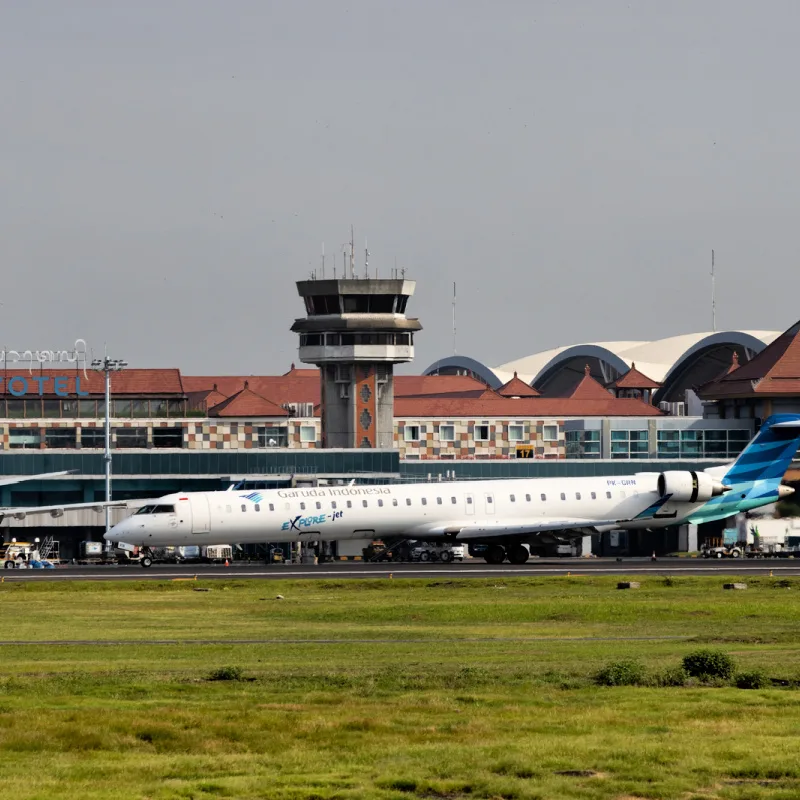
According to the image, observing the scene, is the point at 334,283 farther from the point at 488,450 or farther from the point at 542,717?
the point at 542,717

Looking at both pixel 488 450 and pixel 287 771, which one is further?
pixel 488 450

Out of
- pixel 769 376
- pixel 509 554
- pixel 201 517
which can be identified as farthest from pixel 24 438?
pixel 509 554

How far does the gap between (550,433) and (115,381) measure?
42.3m

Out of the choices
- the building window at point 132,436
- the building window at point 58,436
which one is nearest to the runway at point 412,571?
the building window at point 132,436

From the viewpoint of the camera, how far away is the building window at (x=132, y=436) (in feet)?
432

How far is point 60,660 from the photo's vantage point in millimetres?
33031

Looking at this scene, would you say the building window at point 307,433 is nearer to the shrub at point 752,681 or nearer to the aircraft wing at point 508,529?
the aircraft wing at point 508,529

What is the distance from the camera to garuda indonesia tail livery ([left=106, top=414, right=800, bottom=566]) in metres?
71.3

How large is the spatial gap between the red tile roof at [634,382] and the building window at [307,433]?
4847 cm

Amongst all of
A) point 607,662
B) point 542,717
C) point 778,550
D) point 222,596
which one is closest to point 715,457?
point 778,550

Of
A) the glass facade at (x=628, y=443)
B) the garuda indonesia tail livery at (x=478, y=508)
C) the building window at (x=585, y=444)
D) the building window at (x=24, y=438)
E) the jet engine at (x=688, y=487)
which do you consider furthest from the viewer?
the building window at (x=585, y=444)

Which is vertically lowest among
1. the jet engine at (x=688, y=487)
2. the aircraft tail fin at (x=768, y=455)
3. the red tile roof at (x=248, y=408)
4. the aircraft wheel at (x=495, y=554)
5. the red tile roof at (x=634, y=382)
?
the aircraft wheel at (x=495, y=554)

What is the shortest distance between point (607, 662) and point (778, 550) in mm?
65514

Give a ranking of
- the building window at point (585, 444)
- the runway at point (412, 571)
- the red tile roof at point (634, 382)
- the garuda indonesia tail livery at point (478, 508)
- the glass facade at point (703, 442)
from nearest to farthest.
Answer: the runway at point (412, 571)
the garuda indonesia tail livery at point (478, 508)
the glass facade at point (703, 442)
the building window at point (585, 444)
the red tile roof at point (634, 382)
